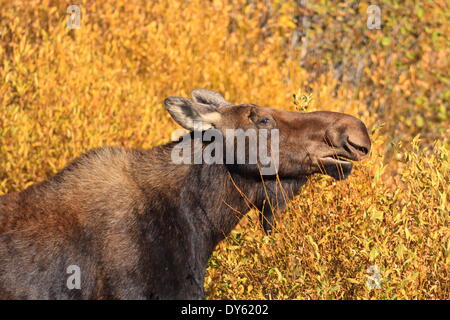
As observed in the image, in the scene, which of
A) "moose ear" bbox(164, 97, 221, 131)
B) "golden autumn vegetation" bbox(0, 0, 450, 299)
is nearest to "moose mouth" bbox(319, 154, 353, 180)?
"golden autumn vegetation" bbox(0, 0, 450, 299)

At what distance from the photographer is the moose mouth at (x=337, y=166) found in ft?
17.1

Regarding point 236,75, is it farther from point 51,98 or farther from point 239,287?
point 239,287

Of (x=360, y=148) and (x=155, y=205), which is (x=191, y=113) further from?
(x=360, y=148)

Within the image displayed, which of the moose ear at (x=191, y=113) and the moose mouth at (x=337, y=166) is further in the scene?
the moose ear at (x=191, y=113)

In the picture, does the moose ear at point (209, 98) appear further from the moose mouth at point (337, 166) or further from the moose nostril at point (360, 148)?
the moose nostril at point (360, 148)

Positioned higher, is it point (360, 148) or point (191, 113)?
point (191, 113)

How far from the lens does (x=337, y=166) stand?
520 cm

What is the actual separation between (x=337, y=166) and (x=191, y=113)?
991mm

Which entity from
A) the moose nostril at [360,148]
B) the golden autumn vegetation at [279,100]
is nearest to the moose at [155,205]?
the moose nostril at [360,148]

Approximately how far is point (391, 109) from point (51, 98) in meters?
5.22

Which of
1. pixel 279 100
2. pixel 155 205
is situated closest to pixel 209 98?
pixel 155 205

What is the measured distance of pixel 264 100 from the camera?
9359 millimetres

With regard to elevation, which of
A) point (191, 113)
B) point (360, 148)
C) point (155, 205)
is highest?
point (191, 113)

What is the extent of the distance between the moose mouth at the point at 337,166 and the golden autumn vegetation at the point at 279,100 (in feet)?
0.69
